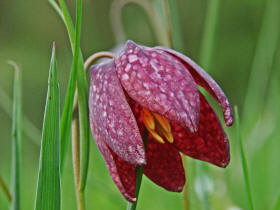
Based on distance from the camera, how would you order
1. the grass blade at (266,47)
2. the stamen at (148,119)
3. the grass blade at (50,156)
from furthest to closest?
1. the grass blade at (266,47)
2. the stamen at (148,119)
3. the grass blade at (50,156)

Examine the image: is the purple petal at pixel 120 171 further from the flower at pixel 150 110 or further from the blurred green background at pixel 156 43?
the blurred green background at pixel 156 43

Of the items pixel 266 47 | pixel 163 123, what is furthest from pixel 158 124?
pixel 266 47

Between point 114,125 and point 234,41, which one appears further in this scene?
point 234,41

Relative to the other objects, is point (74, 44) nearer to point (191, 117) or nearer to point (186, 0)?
point (191, 117)

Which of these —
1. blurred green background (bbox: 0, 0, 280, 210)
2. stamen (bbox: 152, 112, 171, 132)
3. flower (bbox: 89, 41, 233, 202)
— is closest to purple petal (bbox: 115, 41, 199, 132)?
flower (bbox: 89, 41, 233, 202)

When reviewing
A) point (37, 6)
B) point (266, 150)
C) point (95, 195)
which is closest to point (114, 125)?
point (95, 195)

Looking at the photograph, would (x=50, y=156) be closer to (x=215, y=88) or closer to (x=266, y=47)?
(x=215, y=88)

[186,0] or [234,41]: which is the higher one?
[186,0]

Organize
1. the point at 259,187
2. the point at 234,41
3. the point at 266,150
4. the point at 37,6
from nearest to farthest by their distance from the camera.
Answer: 1. the point at 259,187
2. the point at 266,150
3. the point at 234,41
4. the point at 37,6

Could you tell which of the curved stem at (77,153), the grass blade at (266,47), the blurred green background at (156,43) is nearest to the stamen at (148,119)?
the curved stem at (77,153)
